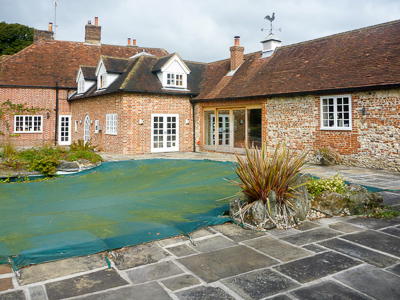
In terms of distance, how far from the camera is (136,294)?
115 inches

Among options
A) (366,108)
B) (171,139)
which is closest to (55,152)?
(171,139)

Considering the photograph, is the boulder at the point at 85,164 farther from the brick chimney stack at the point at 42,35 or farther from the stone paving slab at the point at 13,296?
the brick chimney stack at the point at 42,35

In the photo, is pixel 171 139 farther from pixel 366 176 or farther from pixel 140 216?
pixel 140 216

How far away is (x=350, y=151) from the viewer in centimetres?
1134

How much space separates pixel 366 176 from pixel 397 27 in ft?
21.3

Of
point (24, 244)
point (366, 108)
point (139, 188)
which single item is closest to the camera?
point (24, 244)

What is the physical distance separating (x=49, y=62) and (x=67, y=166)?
1519 centimetres

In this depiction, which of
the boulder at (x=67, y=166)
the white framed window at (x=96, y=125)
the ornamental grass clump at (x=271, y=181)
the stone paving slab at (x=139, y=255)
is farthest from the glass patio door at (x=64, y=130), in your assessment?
the stone paving slab at (x=139, y=255)

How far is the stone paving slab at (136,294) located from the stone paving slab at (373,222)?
3466 millimetres

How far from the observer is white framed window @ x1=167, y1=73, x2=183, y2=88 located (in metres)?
16.7

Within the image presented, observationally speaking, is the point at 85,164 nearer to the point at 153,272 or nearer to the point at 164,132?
the point at 164,132

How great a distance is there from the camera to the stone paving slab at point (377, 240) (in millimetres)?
3962

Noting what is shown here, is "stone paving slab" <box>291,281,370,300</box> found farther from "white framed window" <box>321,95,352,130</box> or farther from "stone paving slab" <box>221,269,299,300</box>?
"white framed window" <box>321,95,352,130</box>

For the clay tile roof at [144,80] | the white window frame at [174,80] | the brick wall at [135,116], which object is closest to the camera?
the brick wall at [135,116]
